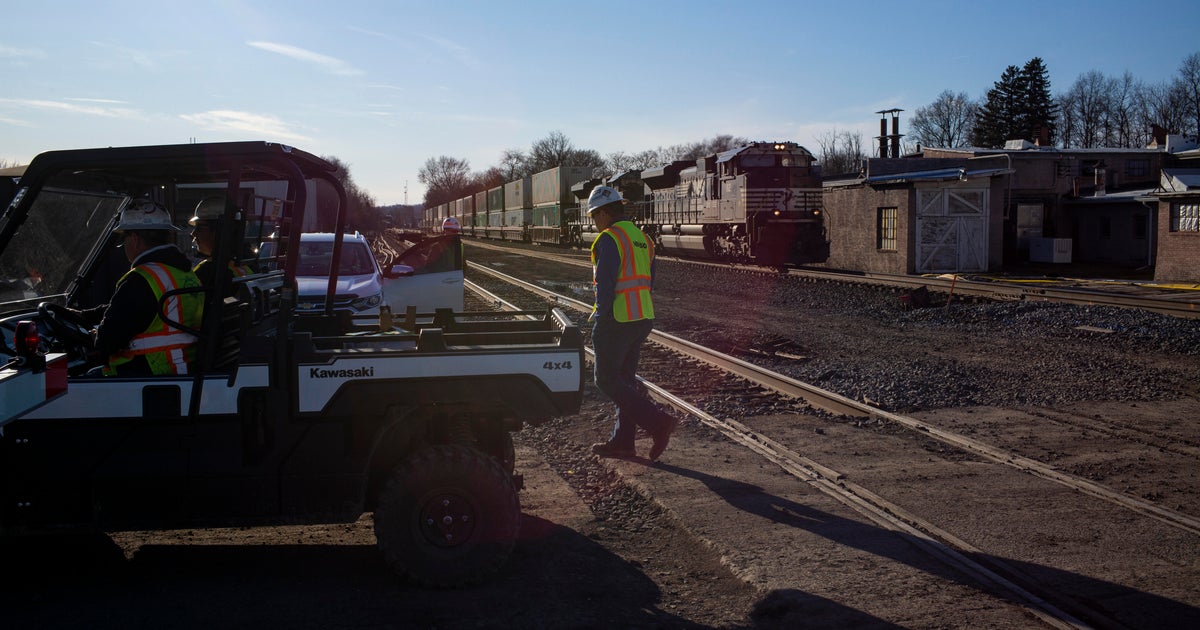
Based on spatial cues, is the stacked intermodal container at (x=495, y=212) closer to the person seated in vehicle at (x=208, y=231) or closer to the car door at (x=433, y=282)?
the car door at (x=433, y=282)

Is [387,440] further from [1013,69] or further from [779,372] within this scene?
[1013,69]

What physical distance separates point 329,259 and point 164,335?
26.4ft

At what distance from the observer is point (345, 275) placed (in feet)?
37.7

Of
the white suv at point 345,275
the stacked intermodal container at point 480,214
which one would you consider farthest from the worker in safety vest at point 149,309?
the stacked intermodal container at point 480,214

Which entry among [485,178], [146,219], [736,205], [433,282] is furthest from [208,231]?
[485,178]

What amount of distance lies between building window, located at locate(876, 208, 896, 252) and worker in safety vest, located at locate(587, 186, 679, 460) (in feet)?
76.1

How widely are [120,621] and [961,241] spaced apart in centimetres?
2671

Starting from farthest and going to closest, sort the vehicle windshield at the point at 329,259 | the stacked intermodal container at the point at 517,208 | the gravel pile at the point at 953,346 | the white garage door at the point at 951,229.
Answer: the stacked intermodal container at the point at 517,208 < the white garage door at the point at 951,229 < the vehicle windshield at the point at 329,259 < the gravel pile at the point at 953,346

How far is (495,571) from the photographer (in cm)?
426

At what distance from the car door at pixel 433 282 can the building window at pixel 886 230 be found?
1883 cm

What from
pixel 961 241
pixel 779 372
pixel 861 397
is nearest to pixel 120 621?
pixel 861 397

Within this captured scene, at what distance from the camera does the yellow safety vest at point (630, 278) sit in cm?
620

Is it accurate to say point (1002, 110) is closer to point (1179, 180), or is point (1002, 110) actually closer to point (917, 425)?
point (1179, 180)

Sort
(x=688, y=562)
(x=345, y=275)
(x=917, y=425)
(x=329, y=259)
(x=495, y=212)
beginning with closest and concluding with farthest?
(x=688, y=562)
(x=917, y=425)
(x=345, y=275)
(x=329, y=259)
(x=495, y=212)
